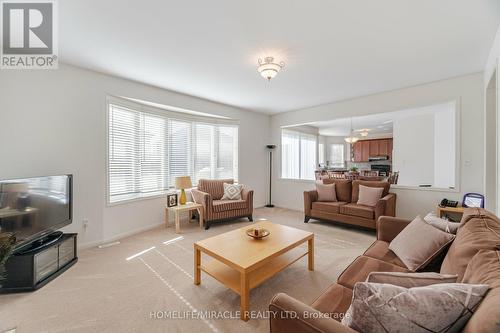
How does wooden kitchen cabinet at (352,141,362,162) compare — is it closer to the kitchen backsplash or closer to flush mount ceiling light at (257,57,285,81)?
the kitchen backsplash

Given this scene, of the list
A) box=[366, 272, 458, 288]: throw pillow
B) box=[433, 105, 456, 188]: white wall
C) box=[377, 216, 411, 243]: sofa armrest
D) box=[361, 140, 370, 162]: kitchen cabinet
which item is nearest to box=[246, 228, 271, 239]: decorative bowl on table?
box=[377, 216, 411, 243]: sofa armrest

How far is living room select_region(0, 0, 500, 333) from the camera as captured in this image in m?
1.77

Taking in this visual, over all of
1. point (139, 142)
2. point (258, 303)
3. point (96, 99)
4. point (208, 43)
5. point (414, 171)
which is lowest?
point (258, 303)

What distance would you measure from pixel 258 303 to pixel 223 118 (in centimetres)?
421

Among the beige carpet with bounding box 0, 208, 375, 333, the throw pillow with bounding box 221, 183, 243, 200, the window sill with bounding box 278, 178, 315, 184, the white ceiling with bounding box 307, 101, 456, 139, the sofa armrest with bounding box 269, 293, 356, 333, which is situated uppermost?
the white ceiling with bounding box 307, 101, 456, 139

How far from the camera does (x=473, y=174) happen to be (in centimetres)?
331

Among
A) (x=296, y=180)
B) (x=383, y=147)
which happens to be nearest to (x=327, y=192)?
(x=296, y=180)

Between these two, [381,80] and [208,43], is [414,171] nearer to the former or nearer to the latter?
[381,80]

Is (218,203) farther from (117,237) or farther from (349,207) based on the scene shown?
(349,207)

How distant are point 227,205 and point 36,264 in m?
2.70

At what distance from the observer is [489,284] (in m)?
0.80

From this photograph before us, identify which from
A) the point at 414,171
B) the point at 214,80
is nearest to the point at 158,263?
the point at 214,80

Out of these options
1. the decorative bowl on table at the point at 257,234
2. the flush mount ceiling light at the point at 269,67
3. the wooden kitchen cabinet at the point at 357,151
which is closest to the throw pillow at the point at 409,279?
the decorative bowl on table at the point at 257,234

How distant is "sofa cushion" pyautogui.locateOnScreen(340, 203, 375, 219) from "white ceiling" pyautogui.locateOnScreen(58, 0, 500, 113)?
225 centimetres
